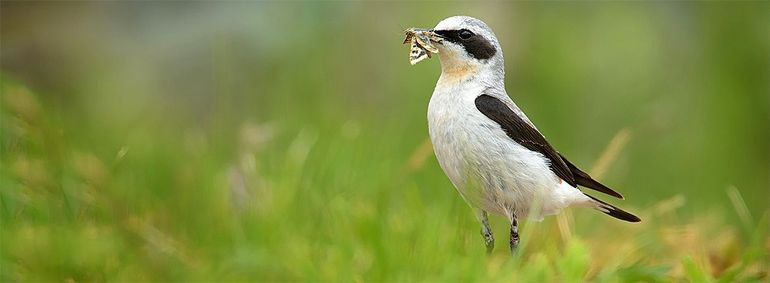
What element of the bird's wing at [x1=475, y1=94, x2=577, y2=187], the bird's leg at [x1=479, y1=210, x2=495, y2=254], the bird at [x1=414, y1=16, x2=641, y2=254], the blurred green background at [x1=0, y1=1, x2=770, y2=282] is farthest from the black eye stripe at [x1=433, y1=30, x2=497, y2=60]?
the blurred green background at [x1=0, y1=1, x2=770, y2=282]

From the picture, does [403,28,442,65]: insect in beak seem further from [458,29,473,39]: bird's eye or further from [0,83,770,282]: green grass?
[0,83,770,282]: green grass

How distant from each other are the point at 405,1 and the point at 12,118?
7287 millimetres

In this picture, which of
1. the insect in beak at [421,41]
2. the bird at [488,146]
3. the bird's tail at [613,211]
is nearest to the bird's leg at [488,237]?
the bird at [488,146]

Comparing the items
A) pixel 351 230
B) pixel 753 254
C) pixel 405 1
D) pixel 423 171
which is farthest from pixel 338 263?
pixel 405 1

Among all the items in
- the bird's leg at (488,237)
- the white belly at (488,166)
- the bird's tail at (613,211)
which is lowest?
the bird's tail at (613,211)

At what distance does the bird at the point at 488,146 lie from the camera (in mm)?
2334

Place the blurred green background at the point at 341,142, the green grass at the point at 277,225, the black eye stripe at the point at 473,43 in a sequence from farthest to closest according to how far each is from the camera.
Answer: the blurred green background at the point at 341,142
the green grass at the point at 277,225
the black eye stripe at the point at 473,43

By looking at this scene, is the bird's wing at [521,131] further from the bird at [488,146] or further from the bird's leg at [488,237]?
the bird's leg at [488,237]

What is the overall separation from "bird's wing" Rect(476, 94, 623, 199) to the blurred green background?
0.54 ft

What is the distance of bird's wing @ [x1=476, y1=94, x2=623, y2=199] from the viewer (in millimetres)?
2426

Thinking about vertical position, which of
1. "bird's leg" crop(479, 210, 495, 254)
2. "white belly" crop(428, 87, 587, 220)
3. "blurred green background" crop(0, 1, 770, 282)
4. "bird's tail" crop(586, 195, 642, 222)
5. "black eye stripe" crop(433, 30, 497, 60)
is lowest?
"bird's tail" crop(586, 195, 642, 222)

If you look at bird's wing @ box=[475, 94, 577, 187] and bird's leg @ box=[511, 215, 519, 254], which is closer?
bird's leg @ box=[511, 215, 519, 254]

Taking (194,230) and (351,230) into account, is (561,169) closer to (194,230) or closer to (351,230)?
(351,230)

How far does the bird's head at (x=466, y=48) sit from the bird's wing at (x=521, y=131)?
79 millimetres
